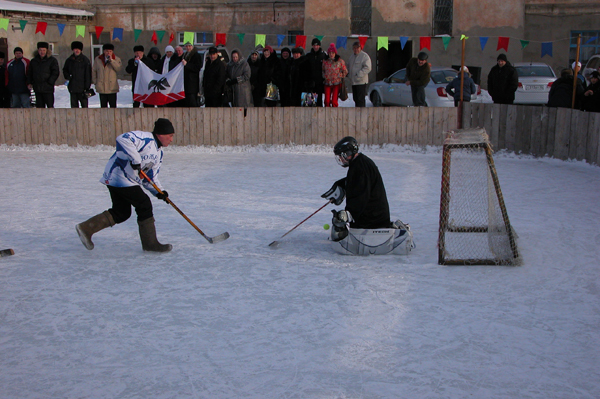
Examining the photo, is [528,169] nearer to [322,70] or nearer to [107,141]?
[322,70]

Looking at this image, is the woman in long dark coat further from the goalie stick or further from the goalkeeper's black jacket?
the goalie stick

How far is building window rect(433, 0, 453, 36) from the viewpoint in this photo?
73.6 feet

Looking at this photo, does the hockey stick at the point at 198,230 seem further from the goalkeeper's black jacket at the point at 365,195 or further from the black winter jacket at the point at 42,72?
the black winter jacket at the point at 42,72

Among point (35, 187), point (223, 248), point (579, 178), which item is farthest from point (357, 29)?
point (223, 248)

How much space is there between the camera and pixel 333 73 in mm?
13078

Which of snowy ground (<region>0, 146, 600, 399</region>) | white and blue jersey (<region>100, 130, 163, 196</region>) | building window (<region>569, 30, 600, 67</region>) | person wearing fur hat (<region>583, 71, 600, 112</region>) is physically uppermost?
building window (<region>569, 30, 600, 67</region>)

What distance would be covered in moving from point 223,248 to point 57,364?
8.58 ft

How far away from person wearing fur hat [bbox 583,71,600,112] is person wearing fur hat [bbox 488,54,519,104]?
1932 mm

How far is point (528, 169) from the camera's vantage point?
1057 cm

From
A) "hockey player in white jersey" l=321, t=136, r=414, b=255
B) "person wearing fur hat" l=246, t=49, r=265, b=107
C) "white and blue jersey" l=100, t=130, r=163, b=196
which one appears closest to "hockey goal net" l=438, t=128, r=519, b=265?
"hockey player in white jersey" l=321, t=136, r=414, b=255

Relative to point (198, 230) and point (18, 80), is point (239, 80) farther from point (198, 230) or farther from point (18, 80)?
point (198, 230)

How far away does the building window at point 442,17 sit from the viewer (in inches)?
883

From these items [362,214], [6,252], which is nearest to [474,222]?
[362,214]

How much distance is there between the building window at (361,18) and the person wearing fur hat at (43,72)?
1292 centimetres
